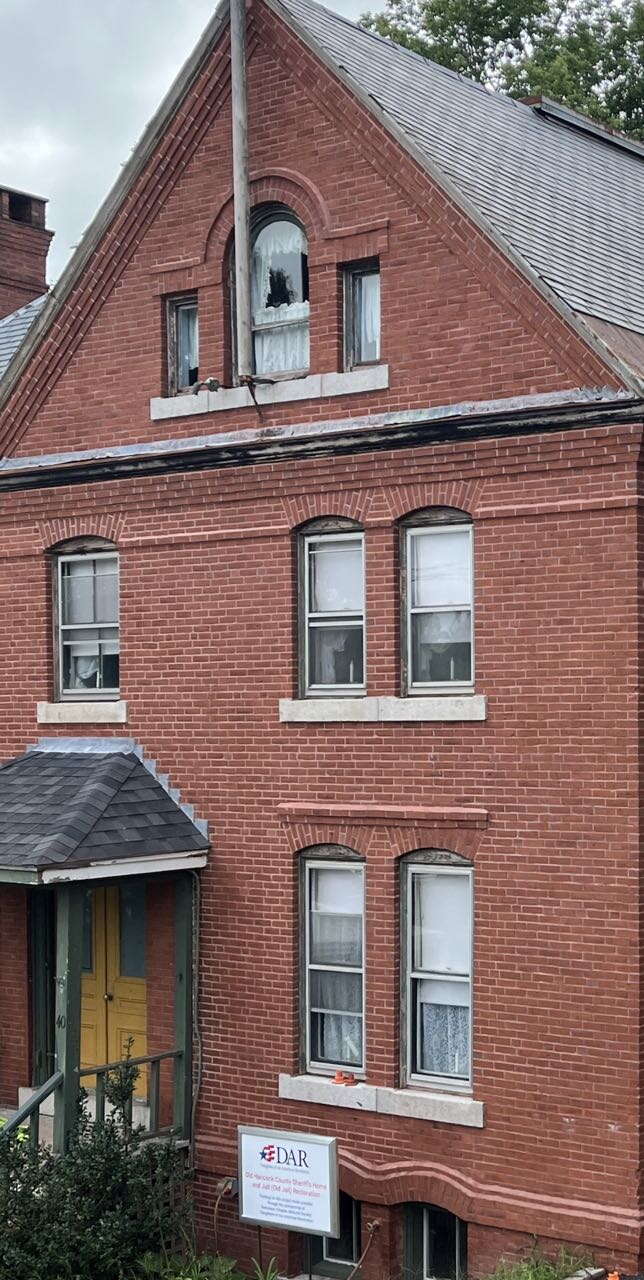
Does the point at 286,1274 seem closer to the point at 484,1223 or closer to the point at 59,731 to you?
the point at 484,1223

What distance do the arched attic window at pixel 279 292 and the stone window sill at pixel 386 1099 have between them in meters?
6.16

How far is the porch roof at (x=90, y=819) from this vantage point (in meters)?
15.2

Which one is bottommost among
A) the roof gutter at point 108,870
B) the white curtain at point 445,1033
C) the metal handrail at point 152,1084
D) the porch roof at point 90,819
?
the metal handrail at point 152,1084

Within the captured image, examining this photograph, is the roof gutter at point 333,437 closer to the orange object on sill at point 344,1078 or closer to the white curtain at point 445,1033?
the white curtain at point 445,1033

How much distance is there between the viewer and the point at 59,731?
57.8ft

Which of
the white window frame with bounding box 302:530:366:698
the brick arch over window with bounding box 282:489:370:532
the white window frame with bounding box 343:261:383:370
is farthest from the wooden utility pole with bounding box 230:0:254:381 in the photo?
the white window frame with bounding box 302:530:366:698

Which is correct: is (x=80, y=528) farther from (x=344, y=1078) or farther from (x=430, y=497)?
(x=344, y=1078)

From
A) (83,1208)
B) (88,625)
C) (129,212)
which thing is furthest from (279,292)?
(83,1208)

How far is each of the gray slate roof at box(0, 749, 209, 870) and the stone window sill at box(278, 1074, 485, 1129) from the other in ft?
7.47

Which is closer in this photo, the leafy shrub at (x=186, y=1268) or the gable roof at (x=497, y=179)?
the leafy shrub at (x=186, y=1268)

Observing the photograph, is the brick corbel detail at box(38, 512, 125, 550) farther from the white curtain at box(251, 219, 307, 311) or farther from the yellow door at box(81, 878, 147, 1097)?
the yellow door at box(81, 878, 147, 1097)

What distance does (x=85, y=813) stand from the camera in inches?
623

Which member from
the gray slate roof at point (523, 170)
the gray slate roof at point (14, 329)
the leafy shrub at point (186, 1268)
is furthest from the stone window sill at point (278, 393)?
the leafy shrub at point (186, 1268)

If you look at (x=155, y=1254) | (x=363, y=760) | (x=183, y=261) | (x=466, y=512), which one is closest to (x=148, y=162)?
(x=183, y=261)
